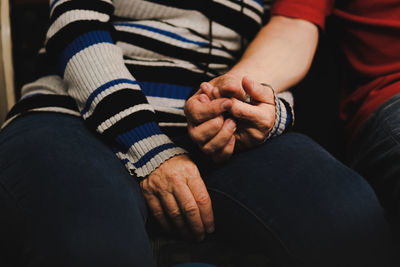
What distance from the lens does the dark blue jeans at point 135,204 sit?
0.49 meters

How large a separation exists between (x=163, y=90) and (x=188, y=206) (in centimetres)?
28

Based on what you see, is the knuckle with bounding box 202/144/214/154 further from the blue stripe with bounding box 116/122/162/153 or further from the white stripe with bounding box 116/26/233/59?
the white stripe with bounding box 116/26/233/59

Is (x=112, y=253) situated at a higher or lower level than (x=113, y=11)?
lower

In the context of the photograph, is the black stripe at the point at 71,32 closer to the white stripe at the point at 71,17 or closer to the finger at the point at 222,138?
the white stripe at the point at 71,17

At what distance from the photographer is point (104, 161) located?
0.61 m

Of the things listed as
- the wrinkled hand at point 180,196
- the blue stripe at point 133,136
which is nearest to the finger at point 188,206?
the wrinkled hand at point 180,196

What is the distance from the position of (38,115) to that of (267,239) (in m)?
0.47

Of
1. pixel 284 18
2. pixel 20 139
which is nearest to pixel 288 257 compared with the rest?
pixel 20 139

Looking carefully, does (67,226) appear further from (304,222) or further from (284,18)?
(284,18)

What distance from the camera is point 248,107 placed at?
633mm

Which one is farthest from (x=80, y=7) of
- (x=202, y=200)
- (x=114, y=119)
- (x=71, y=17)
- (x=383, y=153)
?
(x=383, y=153)

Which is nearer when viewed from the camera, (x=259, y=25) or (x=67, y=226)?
(x=67, y=226)

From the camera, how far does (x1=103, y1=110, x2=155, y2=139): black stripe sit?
25.6 inches

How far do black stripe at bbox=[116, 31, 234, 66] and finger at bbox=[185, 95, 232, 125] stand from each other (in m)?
0.21
